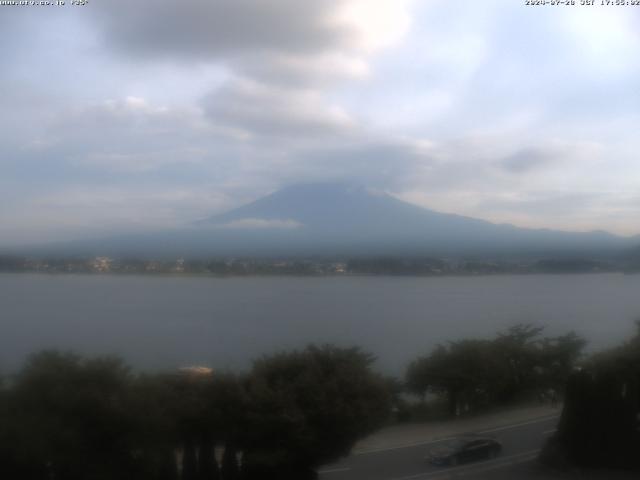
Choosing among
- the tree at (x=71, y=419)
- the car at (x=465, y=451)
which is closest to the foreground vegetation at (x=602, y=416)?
the car at (x=465, y=451)

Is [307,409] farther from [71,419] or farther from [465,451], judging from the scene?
[71,419]

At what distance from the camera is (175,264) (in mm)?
8156

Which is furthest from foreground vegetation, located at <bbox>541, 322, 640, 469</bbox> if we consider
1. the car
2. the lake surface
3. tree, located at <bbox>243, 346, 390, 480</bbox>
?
tree, located at <bbox>243, 346, 390, 480</bbox>

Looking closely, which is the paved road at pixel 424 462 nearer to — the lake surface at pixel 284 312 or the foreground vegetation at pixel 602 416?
the foreground vegetation at pixel 602 416

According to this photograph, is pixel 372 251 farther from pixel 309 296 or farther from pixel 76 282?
pixel 76 282

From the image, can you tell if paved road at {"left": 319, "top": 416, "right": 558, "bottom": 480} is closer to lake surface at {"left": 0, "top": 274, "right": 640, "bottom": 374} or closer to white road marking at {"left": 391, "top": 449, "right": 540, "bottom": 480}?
white road marking at {"left": 391, "top": 449, "right": 540, "bottom": 480}

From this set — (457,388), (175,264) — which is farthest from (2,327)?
(457,388)

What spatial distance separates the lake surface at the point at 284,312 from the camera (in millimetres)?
6863

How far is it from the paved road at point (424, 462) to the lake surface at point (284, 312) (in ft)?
2.95

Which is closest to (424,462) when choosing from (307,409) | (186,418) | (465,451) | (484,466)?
(465,451)

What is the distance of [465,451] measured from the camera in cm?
668

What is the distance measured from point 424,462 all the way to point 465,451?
0.45m

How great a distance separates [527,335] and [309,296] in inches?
101

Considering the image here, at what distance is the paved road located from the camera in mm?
6480
